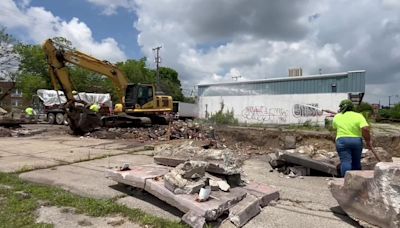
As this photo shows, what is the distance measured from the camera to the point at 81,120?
60.0 feet

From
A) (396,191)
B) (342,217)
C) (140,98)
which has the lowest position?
(342,217)

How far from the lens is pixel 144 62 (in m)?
65.6

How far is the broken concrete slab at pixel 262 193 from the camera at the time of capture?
19.0 ft

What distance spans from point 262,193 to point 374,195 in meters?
1.78

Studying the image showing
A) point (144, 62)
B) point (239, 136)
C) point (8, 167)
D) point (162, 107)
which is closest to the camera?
point (8, 167)

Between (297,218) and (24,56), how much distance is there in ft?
174

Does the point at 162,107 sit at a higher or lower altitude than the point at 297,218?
higher

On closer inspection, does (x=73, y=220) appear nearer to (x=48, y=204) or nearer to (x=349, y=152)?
(x=48, y=204)

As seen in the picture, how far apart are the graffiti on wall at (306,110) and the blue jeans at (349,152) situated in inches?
952

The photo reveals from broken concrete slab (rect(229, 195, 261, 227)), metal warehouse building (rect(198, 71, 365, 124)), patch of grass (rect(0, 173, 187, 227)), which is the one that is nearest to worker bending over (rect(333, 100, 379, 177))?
broken concrete slab (rect(229, 195, 261, 227))

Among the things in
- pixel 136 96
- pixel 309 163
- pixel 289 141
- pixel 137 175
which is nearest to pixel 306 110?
pixel 136 96

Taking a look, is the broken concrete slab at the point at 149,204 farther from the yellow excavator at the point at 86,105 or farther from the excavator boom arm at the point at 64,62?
the excavator boom arm at the point at 64,62

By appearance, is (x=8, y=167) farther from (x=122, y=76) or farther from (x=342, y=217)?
(x=122, y=76)

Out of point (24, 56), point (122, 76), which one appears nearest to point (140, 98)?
point (122, 76)
